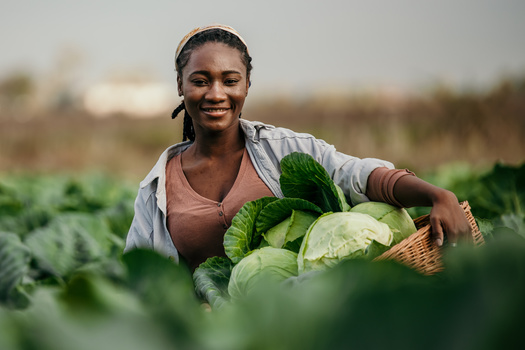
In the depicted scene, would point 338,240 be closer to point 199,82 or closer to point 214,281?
point 214,281

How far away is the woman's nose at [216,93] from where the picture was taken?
2.07 meters

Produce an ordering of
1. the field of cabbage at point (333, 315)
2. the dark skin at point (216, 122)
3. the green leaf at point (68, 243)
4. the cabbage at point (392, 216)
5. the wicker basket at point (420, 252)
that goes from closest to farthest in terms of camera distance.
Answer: the field of cabbage at point (333, 315) → the wicker basket at point (420, 252) → the cabbage at point (392, 216) → the dark skin at point (216, 122) → the green leaf at point (68, 243)

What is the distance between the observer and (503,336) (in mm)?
449

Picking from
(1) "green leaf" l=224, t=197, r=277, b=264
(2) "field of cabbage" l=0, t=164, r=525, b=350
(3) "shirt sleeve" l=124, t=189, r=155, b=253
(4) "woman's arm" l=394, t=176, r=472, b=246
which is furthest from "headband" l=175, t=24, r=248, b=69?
(2) "field of cabbage" l=0, t=164, r=525, b=350

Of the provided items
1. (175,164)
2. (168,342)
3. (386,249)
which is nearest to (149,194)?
(175,164)

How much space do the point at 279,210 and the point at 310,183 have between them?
0.19 m

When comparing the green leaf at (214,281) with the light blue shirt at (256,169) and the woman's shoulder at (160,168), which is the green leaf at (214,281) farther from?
the woman's shoulder at (160,168)

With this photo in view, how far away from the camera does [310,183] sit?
191 cm

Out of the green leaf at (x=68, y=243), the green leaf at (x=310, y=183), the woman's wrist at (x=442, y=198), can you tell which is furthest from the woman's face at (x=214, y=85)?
the green leaf at (x=68, y=243)

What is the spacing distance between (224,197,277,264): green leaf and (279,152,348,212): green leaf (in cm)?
11

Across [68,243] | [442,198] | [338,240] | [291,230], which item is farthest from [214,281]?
[68,243]

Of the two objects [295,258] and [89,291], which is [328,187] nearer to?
[295,258]

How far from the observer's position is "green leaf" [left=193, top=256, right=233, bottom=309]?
5.16 feet

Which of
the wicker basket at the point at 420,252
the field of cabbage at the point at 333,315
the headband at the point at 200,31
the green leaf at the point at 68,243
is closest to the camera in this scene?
the field of cabbage at the point at 333,315
